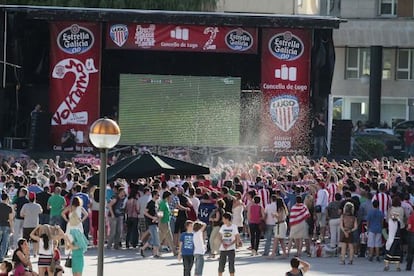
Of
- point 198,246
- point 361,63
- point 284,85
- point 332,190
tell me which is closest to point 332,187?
point 332,190

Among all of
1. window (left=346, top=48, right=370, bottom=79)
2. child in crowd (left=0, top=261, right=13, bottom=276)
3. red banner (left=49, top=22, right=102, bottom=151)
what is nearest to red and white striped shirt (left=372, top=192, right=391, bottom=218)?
child in crowd (left=0, top=261, right=13, bottom=276)

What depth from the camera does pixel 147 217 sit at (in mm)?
31125

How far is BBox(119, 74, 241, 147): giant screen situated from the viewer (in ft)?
149

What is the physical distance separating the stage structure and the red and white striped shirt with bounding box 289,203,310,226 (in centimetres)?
1441

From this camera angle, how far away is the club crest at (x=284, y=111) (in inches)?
1799

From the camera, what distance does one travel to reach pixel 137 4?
5828 cm

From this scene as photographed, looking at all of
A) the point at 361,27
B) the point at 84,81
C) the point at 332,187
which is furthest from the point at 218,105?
the point at 361,27

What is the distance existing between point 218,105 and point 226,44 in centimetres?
183

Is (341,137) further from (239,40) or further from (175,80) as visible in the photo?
(175,80)

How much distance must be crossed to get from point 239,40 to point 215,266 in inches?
655

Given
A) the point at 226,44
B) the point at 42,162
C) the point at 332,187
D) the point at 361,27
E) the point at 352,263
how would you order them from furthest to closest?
the point at 361,27 → the point at 226,44 → the point at 42,162 → the point at 332,187 → the point at 352,263

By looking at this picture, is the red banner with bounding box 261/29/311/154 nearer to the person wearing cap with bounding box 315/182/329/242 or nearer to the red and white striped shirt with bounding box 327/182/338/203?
A: the red and white striped shirt with bounding box 327/182/338/203

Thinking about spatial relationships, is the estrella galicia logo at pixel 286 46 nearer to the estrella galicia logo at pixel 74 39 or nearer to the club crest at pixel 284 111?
the club crest at pixel 284 111

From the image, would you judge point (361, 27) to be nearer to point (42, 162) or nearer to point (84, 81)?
point (84, 81)
